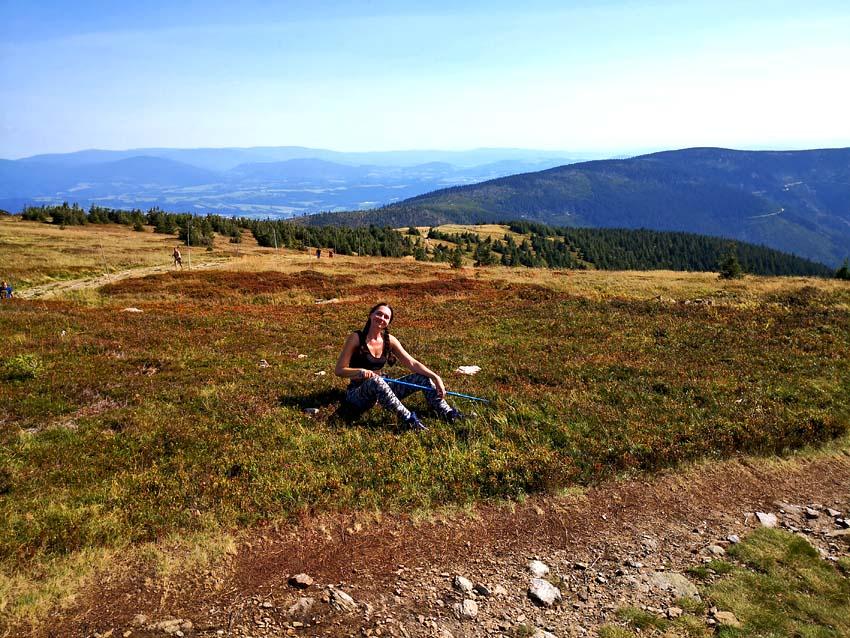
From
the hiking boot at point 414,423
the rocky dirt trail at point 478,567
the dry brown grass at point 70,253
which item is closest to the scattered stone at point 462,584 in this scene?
the rocky dirt trail at point 478,567

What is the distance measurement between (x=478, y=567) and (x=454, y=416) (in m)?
3.82

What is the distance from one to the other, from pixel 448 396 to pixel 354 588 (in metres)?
5.81

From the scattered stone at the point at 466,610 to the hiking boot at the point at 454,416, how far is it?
14.4ft

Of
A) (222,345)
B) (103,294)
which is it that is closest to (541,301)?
(222,345)

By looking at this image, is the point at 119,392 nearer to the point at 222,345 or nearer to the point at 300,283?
the point at 222,345

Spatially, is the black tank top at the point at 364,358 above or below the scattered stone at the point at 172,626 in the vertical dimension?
above

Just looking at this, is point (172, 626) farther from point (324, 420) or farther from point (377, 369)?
point (377, 369)

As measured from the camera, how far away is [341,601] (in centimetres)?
572

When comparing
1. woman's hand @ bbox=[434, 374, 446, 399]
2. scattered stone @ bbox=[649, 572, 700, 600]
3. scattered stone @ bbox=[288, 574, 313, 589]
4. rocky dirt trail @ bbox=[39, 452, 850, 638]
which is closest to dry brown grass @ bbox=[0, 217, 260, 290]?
woman's hand @ bbox=[434, 374, 446, 399]

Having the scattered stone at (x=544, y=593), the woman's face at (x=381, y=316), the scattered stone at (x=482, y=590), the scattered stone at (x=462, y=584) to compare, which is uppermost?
the woman's face at (x=381, y=316)

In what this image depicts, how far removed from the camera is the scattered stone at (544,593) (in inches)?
237

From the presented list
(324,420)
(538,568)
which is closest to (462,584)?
(538,568)

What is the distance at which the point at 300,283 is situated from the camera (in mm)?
38969

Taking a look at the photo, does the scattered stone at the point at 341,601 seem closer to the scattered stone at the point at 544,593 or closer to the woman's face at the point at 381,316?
the scattered stone at the point at 544,593
